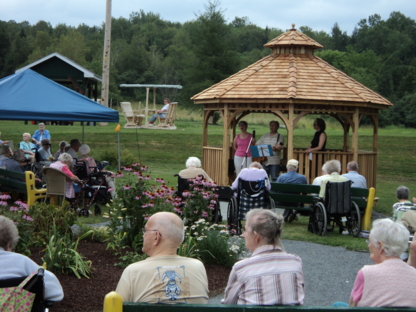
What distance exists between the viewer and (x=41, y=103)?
11.9 metres

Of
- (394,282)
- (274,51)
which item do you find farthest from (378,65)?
(394,282)

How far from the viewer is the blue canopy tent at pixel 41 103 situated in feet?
37.8

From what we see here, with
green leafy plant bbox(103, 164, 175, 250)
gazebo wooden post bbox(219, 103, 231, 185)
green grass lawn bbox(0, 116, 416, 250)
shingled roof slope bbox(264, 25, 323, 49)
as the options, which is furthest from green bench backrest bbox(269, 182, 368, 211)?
shingled roof slope bbox(264, 25, 323, 49)

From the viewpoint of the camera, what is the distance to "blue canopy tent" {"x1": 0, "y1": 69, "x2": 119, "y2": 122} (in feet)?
37.8

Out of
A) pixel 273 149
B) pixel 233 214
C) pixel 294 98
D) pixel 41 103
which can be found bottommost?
pixel 233 214

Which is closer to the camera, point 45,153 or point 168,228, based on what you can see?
point 168,228

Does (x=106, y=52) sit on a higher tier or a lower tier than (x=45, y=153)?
higher

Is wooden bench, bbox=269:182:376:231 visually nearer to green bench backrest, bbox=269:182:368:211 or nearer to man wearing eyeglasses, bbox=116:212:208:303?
green bench backrest, bbox=269:182:368:211

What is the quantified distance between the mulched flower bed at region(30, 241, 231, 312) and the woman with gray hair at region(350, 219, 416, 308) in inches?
109

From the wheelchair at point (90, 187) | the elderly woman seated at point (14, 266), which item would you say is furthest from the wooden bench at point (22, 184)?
the elderly woman seated at point (14, 266)

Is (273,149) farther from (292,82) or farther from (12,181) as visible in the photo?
(12,181)

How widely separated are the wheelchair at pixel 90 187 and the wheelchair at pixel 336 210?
12.9 feet

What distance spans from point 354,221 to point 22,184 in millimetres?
5987

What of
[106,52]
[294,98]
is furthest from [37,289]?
[106,52]
